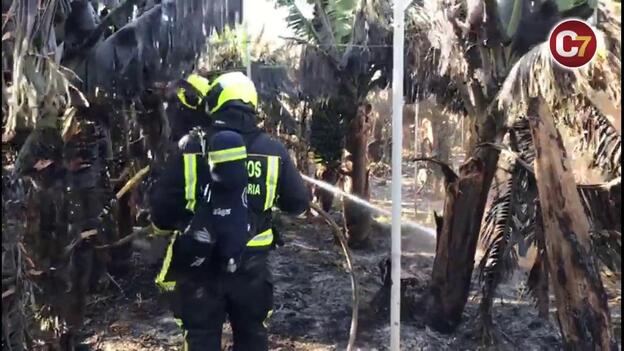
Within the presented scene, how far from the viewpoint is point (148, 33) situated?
3.87 m

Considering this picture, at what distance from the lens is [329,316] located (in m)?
5.67

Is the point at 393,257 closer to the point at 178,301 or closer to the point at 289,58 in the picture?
the point at 178,301

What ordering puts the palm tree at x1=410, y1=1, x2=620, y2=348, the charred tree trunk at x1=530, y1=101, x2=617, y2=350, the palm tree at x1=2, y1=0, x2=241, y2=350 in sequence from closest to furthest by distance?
the palm tree at x1=2, y1=0, x2=241, y2=350 → the palm tree at x1=410, y1=1, x2=620, y2=348 → the charred tree trunk at x1=530, y1=101, x2=617, y2=350

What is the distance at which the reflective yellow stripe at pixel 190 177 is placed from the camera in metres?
3.00

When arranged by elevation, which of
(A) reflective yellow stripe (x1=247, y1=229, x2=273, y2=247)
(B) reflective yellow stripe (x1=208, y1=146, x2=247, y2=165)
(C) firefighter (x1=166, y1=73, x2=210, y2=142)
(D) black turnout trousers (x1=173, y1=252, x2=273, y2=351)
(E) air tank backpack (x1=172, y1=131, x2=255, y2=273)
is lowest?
(D) black turnout trousers (x1=173, y1=252, x2=273, y2=351)

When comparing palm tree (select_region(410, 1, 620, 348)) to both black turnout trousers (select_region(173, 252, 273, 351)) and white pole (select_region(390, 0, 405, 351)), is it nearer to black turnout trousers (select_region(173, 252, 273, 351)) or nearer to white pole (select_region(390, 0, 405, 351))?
white pole (select_region(390, 0, 405, 351))

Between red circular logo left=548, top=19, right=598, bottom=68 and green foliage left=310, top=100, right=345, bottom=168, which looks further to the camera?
→ green foliage left=310, top=100, right=345, bottom=168

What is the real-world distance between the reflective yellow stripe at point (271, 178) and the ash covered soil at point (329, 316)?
5.35ft

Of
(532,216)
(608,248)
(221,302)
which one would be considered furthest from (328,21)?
(221,302)

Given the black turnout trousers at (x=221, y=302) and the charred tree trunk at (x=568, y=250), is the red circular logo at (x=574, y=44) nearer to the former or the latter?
the charred tree trunk at (x=568, y=250)

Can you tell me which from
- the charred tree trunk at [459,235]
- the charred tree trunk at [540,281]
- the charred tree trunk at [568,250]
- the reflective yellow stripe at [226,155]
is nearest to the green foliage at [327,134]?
the charred tree trunk at [459,235]

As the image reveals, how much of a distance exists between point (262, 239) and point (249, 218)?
0.16 metres

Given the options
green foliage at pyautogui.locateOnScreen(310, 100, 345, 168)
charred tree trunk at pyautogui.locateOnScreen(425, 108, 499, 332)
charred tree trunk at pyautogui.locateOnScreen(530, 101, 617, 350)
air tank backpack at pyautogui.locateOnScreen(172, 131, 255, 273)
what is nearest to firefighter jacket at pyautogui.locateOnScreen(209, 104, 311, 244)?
air tank backpack at pyautogui.locateOnScreen(172, 131, 255, 273)

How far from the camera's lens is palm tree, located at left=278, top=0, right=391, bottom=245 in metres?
6.15
